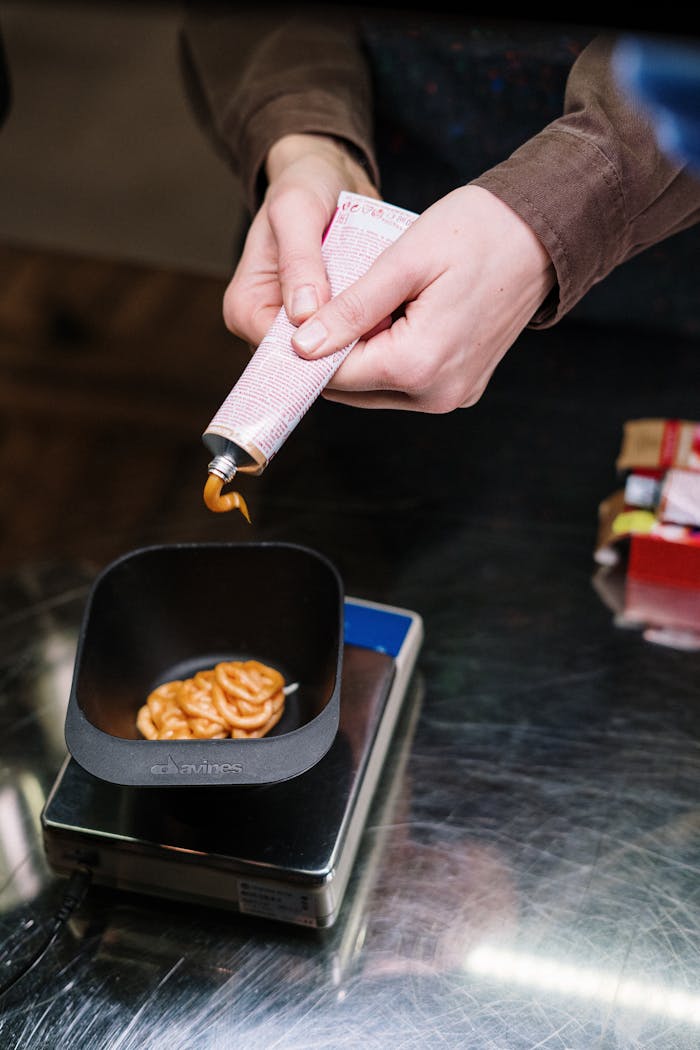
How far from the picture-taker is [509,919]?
2.91ft

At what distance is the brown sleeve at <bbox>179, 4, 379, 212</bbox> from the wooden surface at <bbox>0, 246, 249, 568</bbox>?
0.32 metres

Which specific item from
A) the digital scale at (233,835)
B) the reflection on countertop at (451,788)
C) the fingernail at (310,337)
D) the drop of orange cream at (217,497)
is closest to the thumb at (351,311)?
the fingernail at (310,337)

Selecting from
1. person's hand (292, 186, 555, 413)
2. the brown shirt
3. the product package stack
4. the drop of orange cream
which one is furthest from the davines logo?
the product package stack

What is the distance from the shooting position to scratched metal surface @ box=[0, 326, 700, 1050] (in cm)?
83

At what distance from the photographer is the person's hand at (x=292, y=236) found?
2.55 feet

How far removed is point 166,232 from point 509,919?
2.62m

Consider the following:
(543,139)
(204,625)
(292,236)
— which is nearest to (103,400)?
(204,625)

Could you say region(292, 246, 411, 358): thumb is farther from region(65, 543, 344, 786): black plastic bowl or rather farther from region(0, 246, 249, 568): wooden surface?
region(0, 246, 249, 568): wooden surface

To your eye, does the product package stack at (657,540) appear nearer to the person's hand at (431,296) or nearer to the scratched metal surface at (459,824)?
the scratched metal surface at (459,824)

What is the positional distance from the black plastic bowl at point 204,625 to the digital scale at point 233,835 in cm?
6

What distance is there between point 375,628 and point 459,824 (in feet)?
0.68

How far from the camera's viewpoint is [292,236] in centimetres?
81

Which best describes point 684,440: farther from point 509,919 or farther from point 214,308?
point 214,308

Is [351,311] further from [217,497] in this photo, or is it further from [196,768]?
[196,768]
